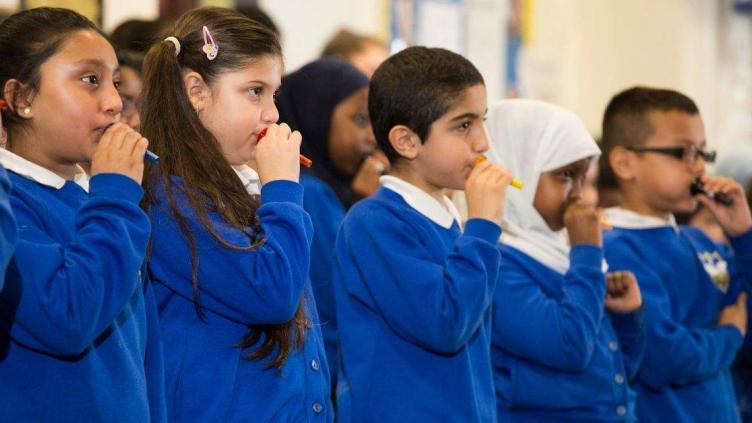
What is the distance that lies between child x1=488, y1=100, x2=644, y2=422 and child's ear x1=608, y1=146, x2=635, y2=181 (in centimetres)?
36

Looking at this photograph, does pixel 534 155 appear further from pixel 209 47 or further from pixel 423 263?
pixel 209 47

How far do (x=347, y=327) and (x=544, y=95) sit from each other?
15.4 ft

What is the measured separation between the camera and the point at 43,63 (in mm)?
1718

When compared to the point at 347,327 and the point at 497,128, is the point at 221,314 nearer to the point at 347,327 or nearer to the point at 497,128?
the point at 347,327

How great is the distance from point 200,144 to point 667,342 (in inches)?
54.5

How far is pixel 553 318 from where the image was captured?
240 centimetres

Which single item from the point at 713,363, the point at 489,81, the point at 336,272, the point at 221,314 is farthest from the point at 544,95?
the point at 221,314

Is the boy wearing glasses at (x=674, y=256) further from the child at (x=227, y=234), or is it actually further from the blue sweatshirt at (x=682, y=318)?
the child at (x=227, y=234)

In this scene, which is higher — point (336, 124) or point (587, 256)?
point (336, 124)

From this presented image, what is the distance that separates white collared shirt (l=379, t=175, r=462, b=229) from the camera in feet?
7.29

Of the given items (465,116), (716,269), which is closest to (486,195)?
(465,116)

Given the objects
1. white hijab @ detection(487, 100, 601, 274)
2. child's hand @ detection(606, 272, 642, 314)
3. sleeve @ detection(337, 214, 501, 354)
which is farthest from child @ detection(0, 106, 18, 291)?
child's hand @ detection(606, 272, 642, 314)

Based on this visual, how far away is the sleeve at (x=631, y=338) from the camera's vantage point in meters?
2.69

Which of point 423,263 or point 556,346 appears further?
point 556,346
